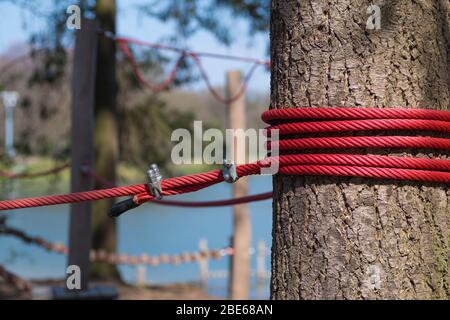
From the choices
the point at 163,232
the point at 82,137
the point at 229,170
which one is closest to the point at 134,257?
the point at 82,137

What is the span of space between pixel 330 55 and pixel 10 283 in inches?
245

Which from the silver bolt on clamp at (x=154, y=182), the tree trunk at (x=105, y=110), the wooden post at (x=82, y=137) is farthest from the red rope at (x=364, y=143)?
the tree trunk at (x=105, y=110)

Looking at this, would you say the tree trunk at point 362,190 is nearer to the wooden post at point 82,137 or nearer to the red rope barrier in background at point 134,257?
the wooden post at point 82,137

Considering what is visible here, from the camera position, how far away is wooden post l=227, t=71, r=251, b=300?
7324 millimetres

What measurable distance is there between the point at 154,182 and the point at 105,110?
8.51m

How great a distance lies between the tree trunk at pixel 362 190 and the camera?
68.9 inches

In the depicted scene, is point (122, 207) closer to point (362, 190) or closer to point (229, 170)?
point (229, 170)

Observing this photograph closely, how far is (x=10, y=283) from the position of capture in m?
7.27

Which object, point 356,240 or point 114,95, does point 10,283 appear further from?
point 356,240

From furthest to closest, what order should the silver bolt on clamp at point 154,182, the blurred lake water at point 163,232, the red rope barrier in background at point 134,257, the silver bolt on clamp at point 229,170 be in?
1. the blurred lake water at point 163,232
2. the red rope barrier in background at point 134,257
3. the silver bolt on clamp at point 154,182
4. the silver bolt on clamp at point 229,170

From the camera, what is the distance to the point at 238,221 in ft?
24.8

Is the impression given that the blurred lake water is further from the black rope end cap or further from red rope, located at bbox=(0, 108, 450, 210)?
red rope, located at bbox=(0, 108, 450, 210)

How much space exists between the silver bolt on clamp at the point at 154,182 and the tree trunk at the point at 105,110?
8.24 metres
